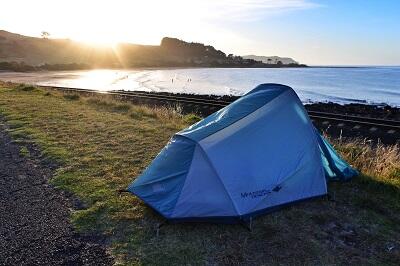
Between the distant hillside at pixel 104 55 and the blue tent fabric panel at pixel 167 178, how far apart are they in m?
85.3

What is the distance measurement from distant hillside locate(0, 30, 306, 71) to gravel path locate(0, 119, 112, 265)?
275 feet

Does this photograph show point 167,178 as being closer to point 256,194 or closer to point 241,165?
point 241,165

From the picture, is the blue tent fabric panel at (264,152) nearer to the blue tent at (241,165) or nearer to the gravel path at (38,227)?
the blue tent at (241,165)

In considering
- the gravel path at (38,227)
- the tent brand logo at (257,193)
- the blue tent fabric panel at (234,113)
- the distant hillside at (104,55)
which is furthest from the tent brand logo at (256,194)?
the distant hillside at (104,55)

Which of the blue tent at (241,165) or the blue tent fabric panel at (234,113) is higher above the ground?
the blue tent fabric panel at (234,113)

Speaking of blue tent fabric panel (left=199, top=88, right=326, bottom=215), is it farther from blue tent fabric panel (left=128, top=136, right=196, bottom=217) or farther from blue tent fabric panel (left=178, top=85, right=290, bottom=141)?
blue tent fabric panel (left=128, top=136, right=196, bottom=217)

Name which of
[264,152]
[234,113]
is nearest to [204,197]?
[264,152]

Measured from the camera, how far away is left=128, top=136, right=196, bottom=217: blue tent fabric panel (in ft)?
17.6

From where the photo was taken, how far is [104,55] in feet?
479

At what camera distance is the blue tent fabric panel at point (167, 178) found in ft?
17.6

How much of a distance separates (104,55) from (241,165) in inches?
5801

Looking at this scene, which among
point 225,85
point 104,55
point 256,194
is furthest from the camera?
point 104,55

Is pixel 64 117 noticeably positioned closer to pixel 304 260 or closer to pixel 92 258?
pixel 92 258

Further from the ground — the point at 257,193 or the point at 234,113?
the point at 234,113
